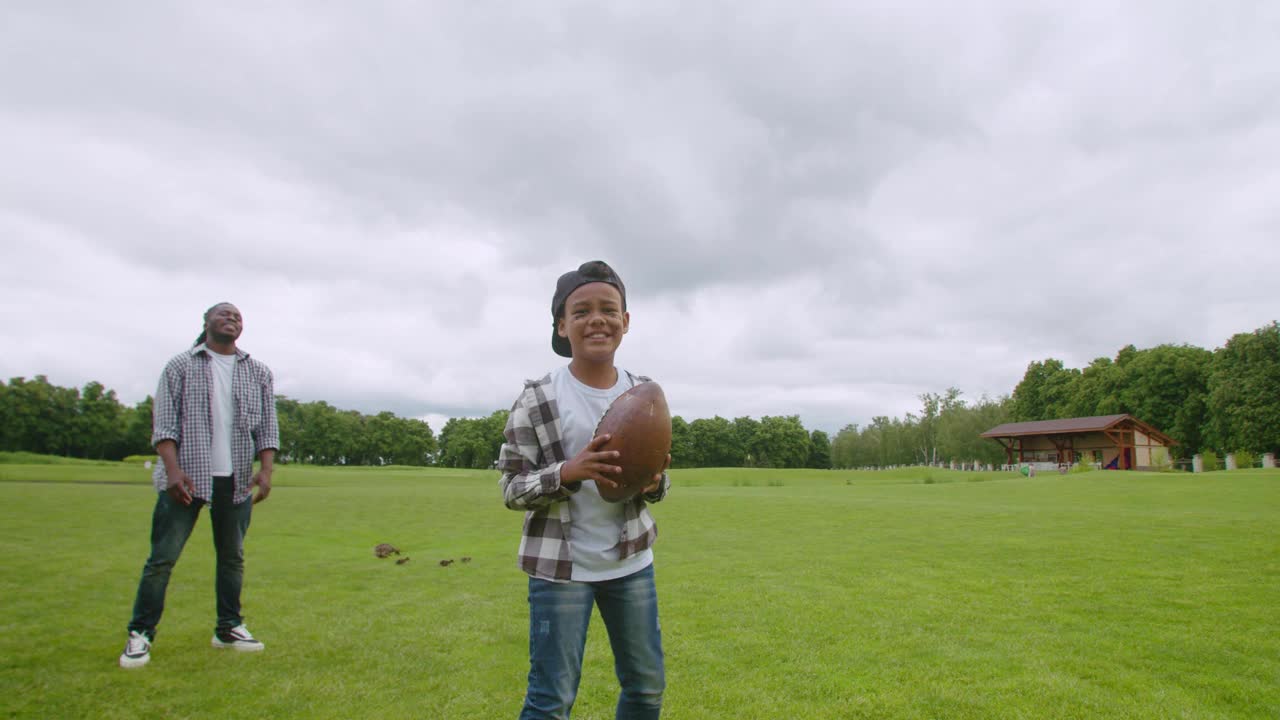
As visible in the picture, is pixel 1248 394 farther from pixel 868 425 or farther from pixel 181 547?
pixel 181 547

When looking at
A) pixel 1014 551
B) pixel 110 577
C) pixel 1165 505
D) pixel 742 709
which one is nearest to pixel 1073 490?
pixel 1165 505

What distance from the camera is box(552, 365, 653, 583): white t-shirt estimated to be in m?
2.92

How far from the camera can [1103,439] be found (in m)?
57.3

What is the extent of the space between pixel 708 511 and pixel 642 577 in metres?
15.1

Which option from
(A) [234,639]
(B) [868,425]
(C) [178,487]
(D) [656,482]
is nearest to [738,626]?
(D) [656,482]

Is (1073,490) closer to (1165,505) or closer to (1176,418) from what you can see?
(1165,505)

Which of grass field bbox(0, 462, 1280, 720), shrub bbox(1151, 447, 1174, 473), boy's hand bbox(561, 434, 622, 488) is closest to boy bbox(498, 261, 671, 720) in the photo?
boy's hand bbox(561, 434, 622, 488)

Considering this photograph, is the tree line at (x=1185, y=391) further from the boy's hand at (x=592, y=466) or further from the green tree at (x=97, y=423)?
the green tree at (x=97, y=423)

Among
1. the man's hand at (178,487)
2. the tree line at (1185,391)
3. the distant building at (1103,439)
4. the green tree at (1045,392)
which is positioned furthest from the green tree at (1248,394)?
the man's hand at (178,487)

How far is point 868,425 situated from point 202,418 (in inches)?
4384

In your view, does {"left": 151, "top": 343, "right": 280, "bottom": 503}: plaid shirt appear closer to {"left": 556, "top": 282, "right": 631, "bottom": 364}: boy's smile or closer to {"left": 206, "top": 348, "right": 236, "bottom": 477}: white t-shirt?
{"left": 206, "top": 348, "right": 236, "bottom": 477}: white t-shirt

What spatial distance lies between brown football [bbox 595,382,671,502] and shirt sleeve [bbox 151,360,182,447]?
3884 mm

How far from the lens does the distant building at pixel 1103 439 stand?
54938 mm

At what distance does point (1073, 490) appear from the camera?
25.8 metres
